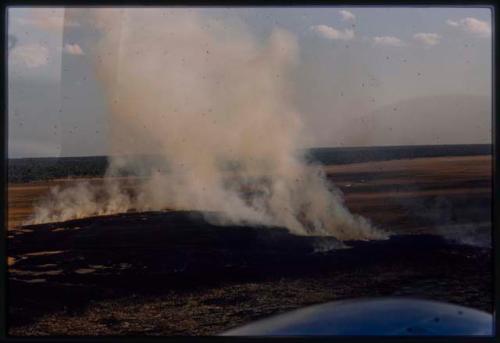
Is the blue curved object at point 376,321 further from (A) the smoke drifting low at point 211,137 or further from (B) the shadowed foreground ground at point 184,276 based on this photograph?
(A) the smoke drifting low at point 211,137

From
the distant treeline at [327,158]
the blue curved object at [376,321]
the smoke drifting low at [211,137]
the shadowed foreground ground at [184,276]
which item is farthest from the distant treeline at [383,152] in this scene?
the blue curved object at [376,321]

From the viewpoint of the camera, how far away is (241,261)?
380 centimetres

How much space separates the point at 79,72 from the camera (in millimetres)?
3773

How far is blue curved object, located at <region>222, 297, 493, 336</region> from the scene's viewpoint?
11.5 ft

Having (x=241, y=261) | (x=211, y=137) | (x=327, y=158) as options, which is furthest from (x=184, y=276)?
(x=327, y=158)

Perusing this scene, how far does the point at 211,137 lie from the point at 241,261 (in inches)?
32.8

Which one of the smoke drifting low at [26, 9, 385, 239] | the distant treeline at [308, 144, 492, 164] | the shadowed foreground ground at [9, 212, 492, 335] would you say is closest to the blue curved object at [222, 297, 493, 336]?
the shadowed foreground ground at [9, 212, 492, 335]

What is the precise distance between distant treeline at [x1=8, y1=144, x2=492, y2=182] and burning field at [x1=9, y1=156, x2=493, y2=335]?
5cm

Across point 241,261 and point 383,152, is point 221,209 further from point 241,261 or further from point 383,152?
point 383,152

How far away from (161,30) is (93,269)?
5.26 feet

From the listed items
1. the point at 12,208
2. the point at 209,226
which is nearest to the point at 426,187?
the point at 209,226

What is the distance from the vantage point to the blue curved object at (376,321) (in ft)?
11.5

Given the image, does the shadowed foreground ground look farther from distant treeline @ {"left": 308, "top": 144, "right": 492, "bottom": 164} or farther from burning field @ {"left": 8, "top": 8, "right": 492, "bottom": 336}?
distant treeline @ {"left": 308, "top": 144, "right": 492, "bottom": 164}

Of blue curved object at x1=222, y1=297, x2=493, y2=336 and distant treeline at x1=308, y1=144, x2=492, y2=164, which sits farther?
distant treeline at x1=308, y1=144, x2=492, y2=164
